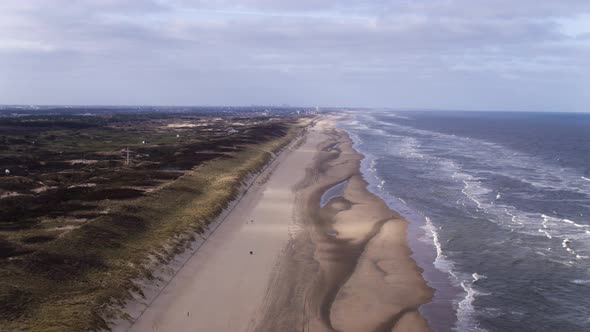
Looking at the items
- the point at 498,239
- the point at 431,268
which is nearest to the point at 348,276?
the point at 431,268

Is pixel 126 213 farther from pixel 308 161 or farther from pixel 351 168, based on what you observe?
pixel 308 161

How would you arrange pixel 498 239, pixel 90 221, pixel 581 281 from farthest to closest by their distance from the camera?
pixel 498 239 → pixel 90 221 → pixel 581 281

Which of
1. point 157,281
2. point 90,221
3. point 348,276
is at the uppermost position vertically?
point 90,221

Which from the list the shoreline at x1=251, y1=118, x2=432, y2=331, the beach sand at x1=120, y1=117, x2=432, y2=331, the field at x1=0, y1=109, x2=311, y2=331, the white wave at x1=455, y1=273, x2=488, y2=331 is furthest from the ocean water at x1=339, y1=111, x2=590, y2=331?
the field at x1=0, y1=109, x2=311, y2=331

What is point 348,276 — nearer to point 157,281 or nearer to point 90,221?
point 157,281

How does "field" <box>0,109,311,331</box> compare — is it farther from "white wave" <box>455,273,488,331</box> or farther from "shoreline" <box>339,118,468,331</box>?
"white wave" <box>455,273,488,331</box>

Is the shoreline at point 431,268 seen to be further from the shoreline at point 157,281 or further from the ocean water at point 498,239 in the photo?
the shoreline at point 157,281
